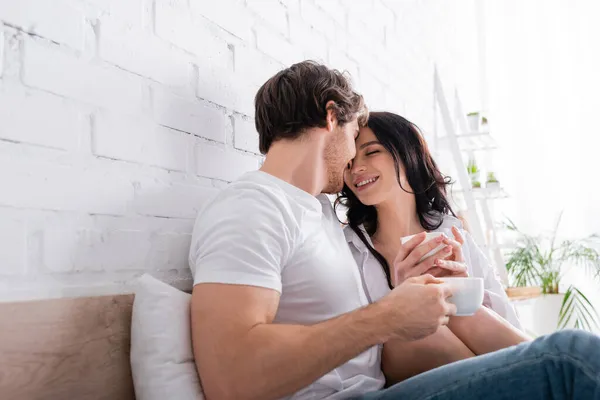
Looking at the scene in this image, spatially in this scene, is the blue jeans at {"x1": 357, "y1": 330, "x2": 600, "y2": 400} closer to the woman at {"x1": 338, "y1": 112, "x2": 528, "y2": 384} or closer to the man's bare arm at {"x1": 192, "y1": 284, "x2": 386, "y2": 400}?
the man's bare arm at {"x1": 192, "y1": 284, "x2": 386, "y2": 400}

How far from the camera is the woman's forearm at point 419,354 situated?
5.00ft

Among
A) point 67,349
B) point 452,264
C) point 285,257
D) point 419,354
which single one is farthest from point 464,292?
point 67,349

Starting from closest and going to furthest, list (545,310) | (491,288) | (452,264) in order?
(452,264) < (491,288) < (545,310)

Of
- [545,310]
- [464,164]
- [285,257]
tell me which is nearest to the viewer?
[285,257]

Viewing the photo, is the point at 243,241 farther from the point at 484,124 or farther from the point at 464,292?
the point at 484,124

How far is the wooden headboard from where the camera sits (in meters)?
0.91

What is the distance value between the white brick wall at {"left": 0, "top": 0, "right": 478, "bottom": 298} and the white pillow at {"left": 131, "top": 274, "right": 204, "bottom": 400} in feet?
0.28

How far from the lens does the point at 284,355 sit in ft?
3.33

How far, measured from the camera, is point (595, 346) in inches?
40.4

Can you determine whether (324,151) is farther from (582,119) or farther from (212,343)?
(582,119)

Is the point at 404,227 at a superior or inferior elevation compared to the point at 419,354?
superior

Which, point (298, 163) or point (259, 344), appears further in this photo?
point (298, 163)

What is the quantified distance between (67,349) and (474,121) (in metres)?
2.95

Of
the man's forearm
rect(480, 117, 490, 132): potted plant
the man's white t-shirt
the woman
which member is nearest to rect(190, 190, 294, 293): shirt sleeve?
the man's white t-shirt
